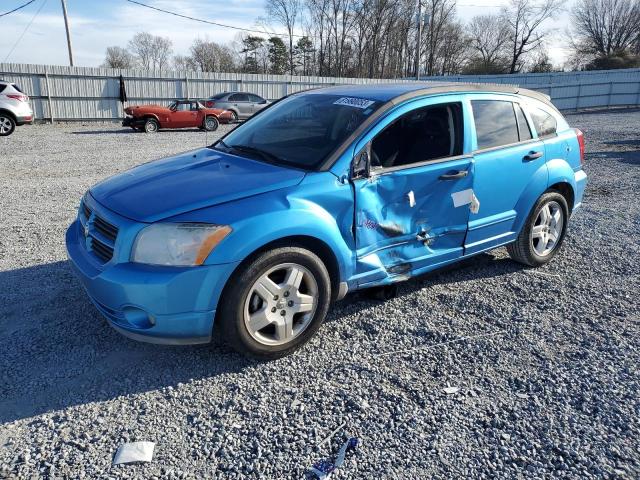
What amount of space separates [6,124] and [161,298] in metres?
16.6

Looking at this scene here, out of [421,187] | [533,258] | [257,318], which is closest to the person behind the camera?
[257,318]

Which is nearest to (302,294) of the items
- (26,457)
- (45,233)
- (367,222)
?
(367,222)

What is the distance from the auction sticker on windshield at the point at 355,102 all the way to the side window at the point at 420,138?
258 millimetres

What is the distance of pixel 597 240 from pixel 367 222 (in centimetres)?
365

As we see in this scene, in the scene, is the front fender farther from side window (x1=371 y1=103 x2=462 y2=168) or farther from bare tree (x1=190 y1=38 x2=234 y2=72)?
bare tree (x1=190 y1=38 x2=234 y2=72)

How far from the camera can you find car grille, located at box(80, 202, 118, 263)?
10.2 ft

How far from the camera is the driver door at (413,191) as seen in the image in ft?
11.6

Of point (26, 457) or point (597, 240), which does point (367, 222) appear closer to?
point (26, 457)

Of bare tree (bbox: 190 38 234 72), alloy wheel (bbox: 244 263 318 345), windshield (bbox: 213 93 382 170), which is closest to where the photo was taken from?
alloy wheel (bbox: 244 263 318 345)

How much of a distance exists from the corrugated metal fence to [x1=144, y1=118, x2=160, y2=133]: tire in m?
5.55

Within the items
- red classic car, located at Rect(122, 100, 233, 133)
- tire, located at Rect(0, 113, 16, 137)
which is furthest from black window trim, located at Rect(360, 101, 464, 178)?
red classic car, located at Rect(122, 100, 233, 133)

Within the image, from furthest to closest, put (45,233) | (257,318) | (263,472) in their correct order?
(45,233) < (257,318) < (263,472)

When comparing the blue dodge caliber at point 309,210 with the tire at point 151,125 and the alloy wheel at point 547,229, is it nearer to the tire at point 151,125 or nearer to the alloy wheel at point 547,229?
the alloy wheel at point 547,229

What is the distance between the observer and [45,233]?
5730 millimetres
